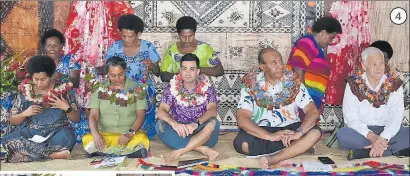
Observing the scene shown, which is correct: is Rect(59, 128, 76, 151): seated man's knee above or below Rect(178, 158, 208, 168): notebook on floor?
above

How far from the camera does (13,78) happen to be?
6.21m

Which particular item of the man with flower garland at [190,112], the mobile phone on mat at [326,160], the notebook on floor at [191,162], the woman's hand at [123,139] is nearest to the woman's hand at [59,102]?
the woman's hand at [123,139]

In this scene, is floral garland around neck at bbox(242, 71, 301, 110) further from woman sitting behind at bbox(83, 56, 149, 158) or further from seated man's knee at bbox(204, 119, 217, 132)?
woman sitting behind at bbox(83, 56, 149, 158)

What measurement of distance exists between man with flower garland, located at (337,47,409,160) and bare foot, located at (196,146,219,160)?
1285 millimetres

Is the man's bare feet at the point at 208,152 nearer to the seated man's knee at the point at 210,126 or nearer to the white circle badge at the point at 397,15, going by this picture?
the seated man's knee at the point at 210,126

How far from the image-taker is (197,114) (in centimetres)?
593

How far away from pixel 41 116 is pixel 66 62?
2.71 feet

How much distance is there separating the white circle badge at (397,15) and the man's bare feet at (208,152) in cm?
289

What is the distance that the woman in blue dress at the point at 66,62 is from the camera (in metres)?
6.35

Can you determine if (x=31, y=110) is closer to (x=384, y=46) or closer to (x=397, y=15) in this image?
(x=384, y=46)

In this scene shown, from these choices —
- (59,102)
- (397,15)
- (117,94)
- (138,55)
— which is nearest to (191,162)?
(117,94)

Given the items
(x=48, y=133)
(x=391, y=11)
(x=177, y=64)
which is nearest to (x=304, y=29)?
(x=391, y=11)

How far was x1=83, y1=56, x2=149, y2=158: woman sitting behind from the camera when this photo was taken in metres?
5.70

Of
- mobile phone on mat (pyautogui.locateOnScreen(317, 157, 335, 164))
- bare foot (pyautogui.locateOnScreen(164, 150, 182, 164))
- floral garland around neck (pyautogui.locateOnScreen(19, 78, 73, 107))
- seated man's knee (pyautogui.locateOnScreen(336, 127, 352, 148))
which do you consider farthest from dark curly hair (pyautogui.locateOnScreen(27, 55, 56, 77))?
seated man's knee (pyautogui.locateOnScreen(336, 127, 352, 148))
